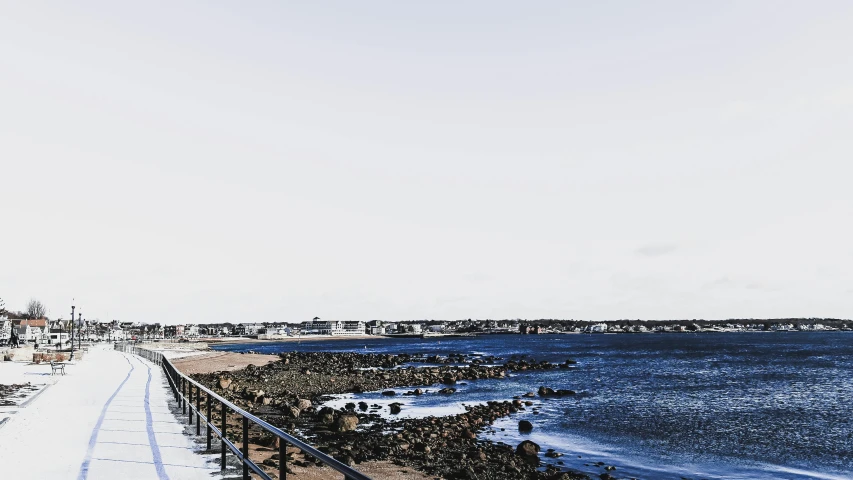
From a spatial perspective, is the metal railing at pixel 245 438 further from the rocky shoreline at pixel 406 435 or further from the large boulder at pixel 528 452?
the large boulder at pixel 528 452

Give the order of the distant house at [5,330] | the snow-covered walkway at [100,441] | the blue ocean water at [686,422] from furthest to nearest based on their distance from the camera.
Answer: the distant house at [5,330] < the blue ocean water at [686,422] < the snow-covered walkway at [100,441]

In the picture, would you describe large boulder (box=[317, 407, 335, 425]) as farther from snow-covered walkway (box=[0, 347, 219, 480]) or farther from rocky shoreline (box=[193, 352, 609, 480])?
snow-covered walkway (box=[0, 347, 219, 480])

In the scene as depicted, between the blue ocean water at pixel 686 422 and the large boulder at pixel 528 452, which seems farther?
the blue ocean water at pixel 686 422

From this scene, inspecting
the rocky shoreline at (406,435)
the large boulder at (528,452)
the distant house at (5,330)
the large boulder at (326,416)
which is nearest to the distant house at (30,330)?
the distant house at (5,330)

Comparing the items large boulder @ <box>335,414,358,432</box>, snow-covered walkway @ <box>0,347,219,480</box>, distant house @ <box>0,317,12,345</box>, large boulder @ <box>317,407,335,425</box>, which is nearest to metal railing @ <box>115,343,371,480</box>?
snow-covered walkway @ <box>0,347,219,480</box>

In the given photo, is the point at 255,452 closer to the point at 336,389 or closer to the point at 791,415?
the point at 336,389

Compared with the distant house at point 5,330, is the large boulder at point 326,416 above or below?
below

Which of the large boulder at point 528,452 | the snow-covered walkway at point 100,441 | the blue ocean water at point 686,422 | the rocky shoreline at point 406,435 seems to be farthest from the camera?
the blue ocean water at point 686,422

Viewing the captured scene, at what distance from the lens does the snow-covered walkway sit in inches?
371

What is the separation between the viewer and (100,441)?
1174 cm

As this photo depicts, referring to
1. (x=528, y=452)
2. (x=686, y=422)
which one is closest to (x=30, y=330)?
(x=686, y=422)

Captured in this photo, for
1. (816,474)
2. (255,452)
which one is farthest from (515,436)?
(255,452)

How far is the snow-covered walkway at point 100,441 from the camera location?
9.42 m

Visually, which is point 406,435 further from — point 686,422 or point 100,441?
point 686,422
